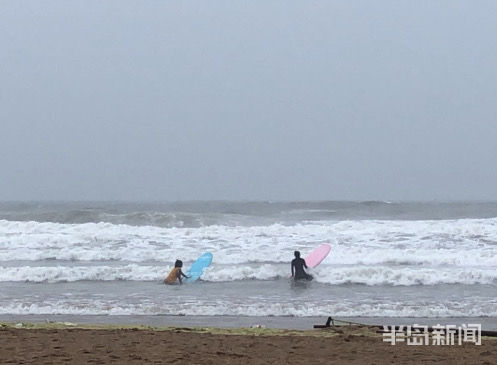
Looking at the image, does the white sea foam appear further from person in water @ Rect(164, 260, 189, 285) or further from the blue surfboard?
person in water @ Rect(164, 260, 189, 285)

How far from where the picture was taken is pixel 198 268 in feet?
55.2

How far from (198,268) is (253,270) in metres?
1.39

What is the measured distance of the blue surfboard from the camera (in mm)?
16159

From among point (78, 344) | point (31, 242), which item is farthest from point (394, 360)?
point (31, 242)

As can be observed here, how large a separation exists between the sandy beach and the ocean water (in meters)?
3.37

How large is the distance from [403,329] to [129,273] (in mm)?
9158

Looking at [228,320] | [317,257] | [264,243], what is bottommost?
[228,320]

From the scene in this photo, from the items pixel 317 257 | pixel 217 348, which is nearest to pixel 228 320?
pixel 217 348

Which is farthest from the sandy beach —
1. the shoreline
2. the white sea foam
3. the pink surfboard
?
the white sea foam

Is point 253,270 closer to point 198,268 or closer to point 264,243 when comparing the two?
point 198,268

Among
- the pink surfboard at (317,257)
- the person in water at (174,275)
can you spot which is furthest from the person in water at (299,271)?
the person in water at (174,275)

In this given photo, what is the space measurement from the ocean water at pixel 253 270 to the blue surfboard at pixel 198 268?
0.77 ft

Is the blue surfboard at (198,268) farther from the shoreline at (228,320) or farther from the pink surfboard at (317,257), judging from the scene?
the shoreline at (228,320)

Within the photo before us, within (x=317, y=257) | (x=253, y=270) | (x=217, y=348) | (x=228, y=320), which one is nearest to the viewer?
(x=217, y=348)
